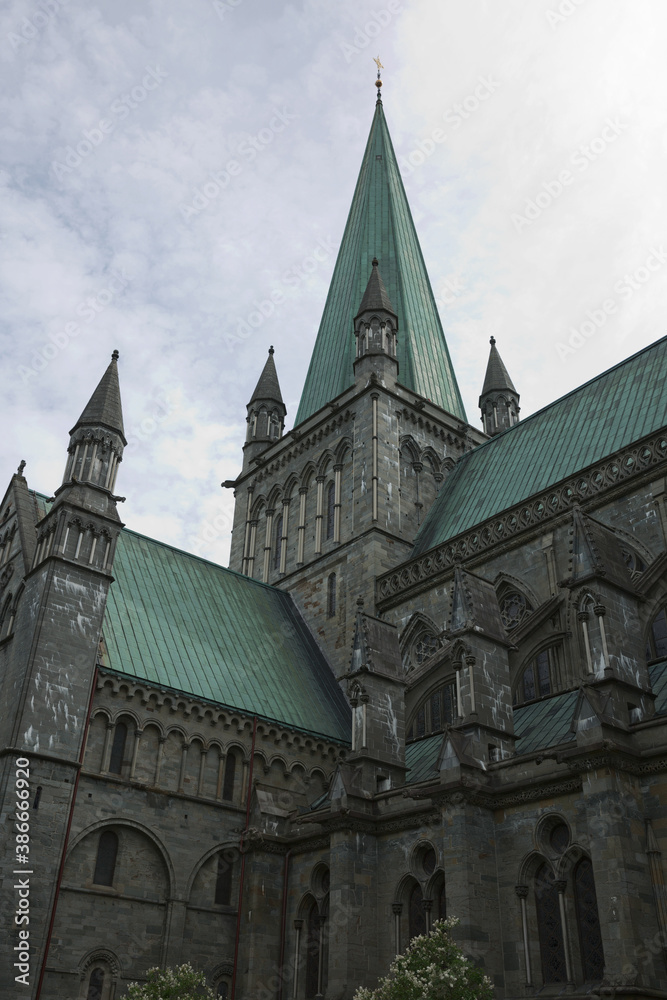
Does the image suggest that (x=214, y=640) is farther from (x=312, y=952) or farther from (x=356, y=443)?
(x=356, y=443)

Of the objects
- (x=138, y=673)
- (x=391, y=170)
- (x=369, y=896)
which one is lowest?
(x=369, y=896)

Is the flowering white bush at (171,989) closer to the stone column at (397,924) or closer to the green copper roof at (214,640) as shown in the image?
the stone column at (397,924)

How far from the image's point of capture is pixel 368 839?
23.2 m

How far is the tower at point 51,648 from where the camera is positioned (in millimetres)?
21531

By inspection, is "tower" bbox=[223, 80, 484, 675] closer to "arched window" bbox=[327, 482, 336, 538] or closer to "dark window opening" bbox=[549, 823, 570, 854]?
"arched window" bbox=[327, 482, 336, 538]

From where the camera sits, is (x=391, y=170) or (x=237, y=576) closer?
(x=237, y=576)

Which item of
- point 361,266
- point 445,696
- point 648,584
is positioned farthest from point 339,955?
point 361,266

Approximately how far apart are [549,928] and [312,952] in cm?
828

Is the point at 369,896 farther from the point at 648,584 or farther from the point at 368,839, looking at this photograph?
the point at 648,584

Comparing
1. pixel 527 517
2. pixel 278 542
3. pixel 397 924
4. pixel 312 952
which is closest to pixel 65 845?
pixel 312 952

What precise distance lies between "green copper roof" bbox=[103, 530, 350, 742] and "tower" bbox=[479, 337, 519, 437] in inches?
595

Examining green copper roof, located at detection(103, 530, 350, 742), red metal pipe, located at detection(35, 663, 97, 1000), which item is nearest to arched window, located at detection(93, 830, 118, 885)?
red metal pipe, located at detection(35, 663, 97, 1000)

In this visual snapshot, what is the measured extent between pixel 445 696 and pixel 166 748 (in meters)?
8.76

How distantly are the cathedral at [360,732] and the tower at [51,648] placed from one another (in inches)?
3.1
